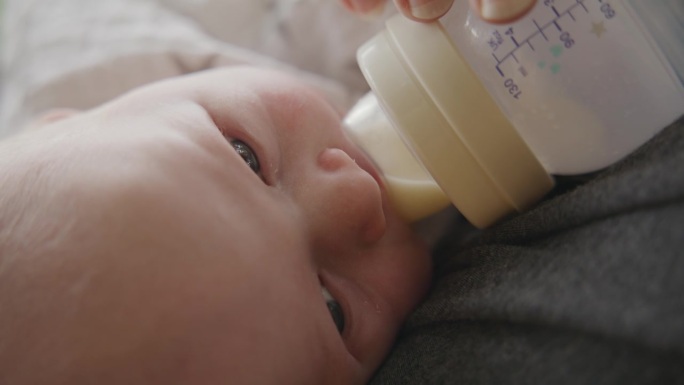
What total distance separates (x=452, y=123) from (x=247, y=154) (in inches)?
10.2

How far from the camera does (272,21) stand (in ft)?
4.38

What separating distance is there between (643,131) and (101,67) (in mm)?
977

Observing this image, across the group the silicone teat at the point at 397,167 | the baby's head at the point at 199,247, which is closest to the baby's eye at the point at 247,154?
the baby's head at the point at 199,247

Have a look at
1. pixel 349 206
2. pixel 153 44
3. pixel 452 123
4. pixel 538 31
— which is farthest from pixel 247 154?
pixel 153 44

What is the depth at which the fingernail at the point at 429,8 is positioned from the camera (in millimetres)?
618

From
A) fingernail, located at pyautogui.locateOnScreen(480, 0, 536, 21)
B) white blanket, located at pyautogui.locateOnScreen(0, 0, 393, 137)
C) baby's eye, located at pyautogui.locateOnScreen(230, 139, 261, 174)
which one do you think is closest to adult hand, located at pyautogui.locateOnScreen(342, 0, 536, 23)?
fingernail, located at pyautogui.locateOnScreen(480, 0, 536, 21)

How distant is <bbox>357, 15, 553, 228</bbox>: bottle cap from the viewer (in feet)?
2.09

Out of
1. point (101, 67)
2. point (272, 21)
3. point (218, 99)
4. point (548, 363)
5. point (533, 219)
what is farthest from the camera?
point (272, 21)

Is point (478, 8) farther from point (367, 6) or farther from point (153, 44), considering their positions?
point (153, 44)

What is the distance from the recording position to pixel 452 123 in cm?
65

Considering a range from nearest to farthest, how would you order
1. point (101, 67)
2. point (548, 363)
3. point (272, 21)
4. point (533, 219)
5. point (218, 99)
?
point (548, 363)
point (533, 219)
point (218, 99)
point (101, 67)
point (272, 21)

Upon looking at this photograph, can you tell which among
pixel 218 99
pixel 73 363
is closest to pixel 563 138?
pixel 218 99

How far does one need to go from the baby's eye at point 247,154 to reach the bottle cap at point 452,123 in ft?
0.58

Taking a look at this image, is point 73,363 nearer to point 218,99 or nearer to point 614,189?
point 218,99
